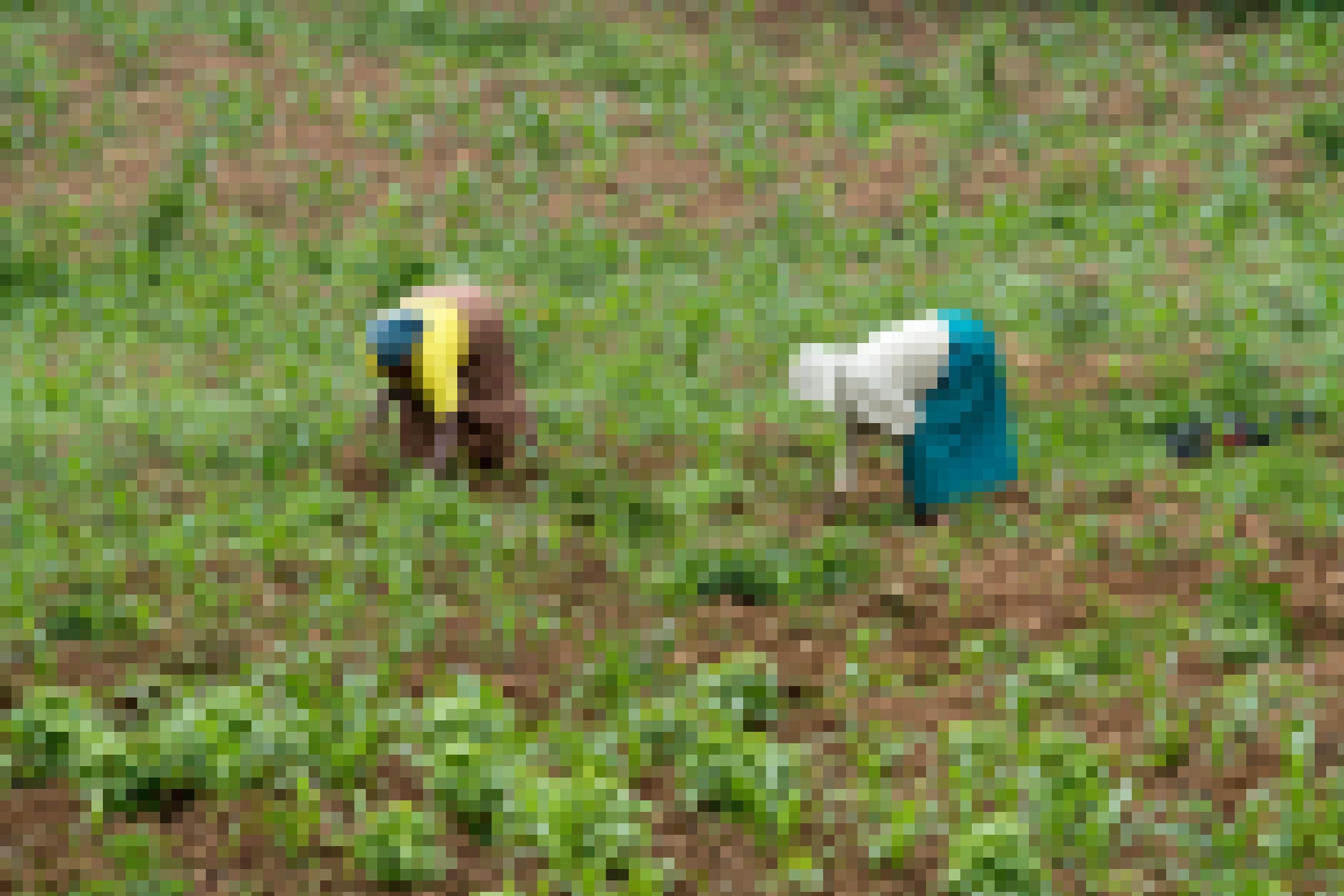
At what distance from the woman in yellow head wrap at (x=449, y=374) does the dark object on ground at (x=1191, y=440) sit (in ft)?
11.7

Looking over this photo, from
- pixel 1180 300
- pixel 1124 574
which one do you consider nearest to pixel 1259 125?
pixel 1180 300

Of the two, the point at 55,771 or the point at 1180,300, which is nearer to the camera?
the point at 55,771

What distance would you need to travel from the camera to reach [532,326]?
12516 millimetres

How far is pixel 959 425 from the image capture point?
930cm

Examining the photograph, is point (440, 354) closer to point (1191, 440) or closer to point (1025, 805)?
point (1025, 805)

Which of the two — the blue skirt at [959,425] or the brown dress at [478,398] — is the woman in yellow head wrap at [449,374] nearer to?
the brown dress at [478,398]

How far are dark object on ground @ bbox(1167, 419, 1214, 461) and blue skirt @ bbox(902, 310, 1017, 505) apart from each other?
123cm

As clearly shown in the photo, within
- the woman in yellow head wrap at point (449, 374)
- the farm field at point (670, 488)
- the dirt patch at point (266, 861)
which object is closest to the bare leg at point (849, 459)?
the farm field at point (670, 488)

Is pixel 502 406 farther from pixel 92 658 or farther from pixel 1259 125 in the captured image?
pixel 1259 125

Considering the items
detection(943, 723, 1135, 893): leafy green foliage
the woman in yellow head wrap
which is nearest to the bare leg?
the woman in yellow head wrap

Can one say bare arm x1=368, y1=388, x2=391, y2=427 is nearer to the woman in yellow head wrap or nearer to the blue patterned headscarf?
the woman in yellow head wrap

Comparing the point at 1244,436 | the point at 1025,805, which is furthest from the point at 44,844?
the point at 1244,436

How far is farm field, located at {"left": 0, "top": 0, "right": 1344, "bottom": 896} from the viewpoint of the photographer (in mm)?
6488

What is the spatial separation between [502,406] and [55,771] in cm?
358
